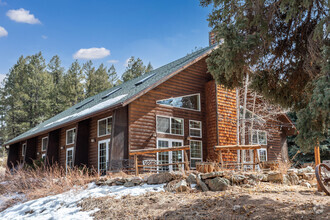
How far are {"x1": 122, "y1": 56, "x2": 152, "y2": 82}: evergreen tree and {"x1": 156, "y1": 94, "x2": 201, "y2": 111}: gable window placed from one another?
23.7 m

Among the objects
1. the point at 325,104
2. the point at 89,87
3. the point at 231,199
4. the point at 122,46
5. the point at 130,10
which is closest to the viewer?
the point at 325,104

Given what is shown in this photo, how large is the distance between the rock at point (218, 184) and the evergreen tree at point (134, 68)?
31758 mm

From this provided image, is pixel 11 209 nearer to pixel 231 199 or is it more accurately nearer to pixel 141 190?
pixel 141 190

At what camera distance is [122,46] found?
2461 centimetres

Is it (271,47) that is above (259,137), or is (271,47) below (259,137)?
above

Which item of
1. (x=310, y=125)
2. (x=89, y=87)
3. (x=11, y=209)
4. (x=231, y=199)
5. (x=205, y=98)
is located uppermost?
(x=89, y=87)

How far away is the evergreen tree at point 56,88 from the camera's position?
34219 millimetres

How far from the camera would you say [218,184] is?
7652mm

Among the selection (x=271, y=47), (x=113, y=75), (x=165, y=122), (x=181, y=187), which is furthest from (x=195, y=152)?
(x=113, y=75)

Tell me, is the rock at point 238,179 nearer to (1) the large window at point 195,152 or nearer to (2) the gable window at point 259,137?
(1) the large window at point 195,152

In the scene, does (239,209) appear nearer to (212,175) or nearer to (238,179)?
(212,175)

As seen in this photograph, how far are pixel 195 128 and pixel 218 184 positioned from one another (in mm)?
7833

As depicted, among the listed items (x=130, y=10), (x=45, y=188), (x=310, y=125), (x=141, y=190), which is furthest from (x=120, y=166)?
(x=130, y=10)

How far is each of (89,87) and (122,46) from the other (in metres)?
13.2
